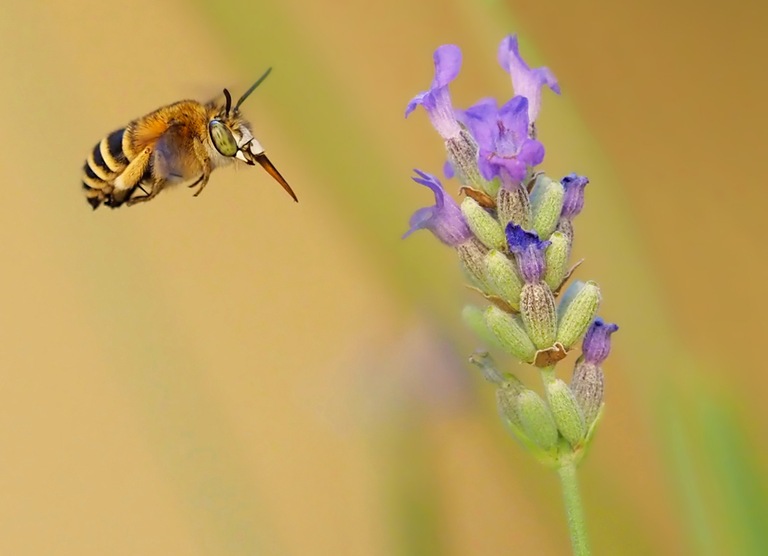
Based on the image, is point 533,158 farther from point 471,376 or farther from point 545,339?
point 471,376

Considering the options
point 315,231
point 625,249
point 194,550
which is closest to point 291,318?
point 315,231

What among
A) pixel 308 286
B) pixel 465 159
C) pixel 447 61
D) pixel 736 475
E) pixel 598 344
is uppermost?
pixel 447 61

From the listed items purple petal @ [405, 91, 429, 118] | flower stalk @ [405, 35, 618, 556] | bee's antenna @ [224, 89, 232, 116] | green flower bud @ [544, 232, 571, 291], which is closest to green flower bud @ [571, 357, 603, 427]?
flower stalk @ [405, 35, 618, 556]

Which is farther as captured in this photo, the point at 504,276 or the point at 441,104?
the point at 441,104

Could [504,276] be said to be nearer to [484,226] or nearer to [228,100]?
[484,226]

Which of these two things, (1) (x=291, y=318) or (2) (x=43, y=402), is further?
(1) (x=291, y=318)

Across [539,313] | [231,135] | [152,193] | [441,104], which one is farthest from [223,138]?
[539,313]
